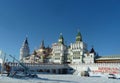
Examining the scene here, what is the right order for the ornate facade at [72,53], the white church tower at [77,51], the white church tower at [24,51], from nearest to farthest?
the ornate facade at [72,53] → the white church tower at [77,51] → the white church tower at [24,51]

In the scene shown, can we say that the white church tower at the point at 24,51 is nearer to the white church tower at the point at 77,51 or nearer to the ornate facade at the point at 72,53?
the ornate facade at the point at 72,53

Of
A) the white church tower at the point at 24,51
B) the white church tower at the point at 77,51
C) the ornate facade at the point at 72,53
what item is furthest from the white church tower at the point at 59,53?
the white church tower at the point at 24,51

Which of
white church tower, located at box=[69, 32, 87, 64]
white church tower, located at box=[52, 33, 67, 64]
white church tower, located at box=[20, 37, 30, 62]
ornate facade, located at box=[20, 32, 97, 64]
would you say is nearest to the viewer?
ornate facade, located at box=[20, 32, 97, 64]

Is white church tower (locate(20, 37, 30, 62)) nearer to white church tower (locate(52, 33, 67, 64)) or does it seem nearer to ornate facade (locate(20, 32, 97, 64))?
ornate facade (locate(20, 32, 97, 64))

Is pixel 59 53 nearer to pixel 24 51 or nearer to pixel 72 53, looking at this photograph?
pixel 72 53

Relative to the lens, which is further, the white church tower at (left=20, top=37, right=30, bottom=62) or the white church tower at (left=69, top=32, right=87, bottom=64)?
the white church tower at (left=20, top=37, right=30, bottom=62)

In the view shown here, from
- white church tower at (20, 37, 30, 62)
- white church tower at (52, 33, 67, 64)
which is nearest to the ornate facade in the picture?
white church tower at (52, 33, 67, 64)

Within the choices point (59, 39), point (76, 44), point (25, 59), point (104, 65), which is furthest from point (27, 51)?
point (104, 65)

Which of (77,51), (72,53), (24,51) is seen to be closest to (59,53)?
(72,53)

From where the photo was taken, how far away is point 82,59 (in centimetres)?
10156

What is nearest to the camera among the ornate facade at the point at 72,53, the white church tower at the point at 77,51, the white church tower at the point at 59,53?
the ornate facade at the point at 72,53

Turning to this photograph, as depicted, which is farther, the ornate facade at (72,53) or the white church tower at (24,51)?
the white church tower at (24,51)

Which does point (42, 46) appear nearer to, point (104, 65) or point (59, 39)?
point (59, 39)

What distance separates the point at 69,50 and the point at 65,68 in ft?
45.7
